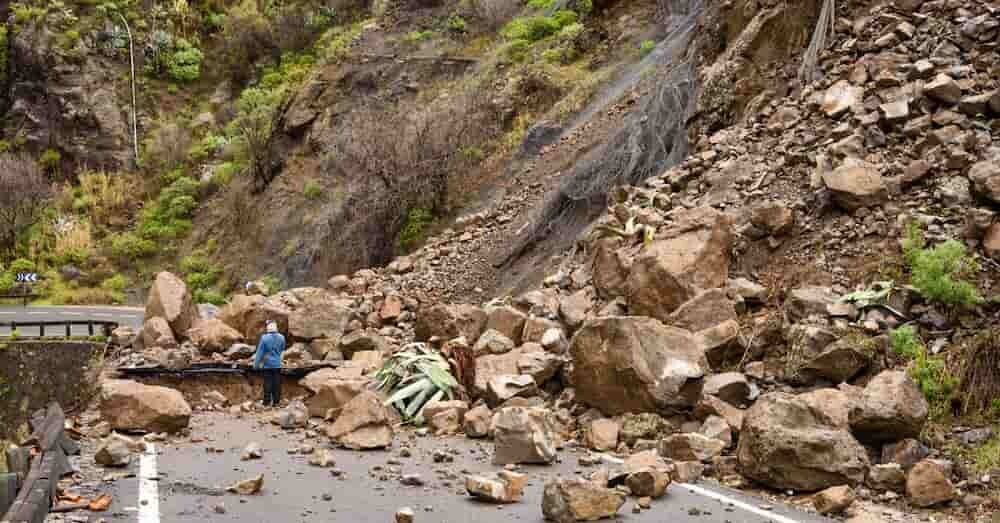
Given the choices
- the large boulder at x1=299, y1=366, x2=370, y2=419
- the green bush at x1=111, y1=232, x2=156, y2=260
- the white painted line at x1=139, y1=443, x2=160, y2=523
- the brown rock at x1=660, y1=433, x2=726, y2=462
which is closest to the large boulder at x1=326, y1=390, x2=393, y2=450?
the large boulder at x1=299, y1=366, x2=370, y2=419

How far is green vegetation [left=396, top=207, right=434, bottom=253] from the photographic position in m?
22.3

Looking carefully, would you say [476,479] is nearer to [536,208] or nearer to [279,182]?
[536,208]

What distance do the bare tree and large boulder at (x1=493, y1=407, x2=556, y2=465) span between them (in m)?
30.8

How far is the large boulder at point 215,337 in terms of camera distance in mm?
15125

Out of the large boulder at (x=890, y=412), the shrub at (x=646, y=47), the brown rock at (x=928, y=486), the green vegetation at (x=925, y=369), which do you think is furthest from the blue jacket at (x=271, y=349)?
the shrub at (x=646, y=47)

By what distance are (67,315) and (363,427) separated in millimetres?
19504

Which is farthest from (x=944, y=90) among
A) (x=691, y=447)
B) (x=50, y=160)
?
(x=50, y=160)

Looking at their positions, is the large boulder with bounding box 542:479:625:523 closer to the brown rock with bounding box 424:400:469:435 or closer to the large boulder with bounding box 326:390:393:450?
the large boulder with bounding box 326:390:393:450

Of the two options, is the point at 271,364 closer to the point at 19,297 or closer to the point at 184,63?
the point at 19,297

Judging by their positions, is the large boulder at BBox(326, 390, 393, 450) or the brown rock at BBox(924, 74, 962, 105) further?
the brown rock at BBox(924, 74, 962, 105)

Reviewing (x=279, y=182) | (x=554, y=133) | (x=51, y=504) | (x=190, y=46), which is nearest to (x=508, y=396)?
(x=51, y=504)

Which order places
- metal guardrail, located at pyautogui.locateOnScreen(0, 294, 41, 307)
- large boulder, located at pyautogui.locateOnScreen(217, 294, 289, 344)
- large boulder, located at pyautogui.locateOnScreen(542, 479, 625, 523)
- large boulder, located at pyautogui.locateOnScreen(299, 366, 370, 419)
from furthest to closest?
metal guardrail, located at pyautogui.locateOnScreen(0, 294, 41, 307) → large boulder, located at pyautogui.locateOnScreen(217, 294, 289, 344) → large boulder, located at pyautogui.locateOnScreen(299, 366, 370, 419) → large boulder, located at pyautogui.locateOnScreen(542, 479, 625, 523)

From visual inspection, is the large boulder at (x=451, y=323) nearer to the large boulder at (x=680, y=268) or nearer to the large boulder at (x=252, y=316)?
the large boulder at (x=680, y=268)

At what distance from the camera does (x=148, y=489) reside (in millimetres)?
7293
